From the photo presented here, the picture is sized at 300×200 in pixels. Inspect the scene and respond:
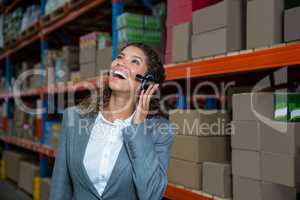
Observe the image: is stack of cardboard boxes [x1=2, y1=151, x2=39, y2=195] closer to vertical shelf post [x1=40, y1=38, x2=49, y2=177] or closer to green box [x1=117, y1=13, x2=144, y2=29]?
vertical shelf post [x1=40, y1=38, x2=49, y2=177]

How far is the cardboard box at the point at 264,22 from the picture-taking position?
149 cm

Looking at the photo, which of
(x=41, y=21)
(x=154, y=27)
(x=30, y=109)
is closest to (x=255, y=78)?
(x=154, y=27)

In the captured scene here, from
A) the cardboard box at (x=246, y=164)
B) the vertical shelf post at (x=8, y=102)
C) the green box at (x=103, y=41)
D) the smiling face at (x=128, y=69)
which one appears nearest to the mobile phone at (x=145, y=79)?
the smiling face at (x=128, y=69)

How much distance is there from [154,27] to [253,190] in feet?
5.21

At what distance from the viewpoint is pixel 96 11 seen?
335 centimetres

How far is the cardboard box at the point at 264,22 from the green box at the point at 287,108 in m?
0.24

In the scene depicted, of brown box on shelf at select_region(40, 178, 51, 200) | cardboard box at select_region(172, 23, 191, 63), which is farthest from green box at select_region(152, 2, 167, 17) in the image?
brown box on shelf at select_region(40, 178, 51, 200)

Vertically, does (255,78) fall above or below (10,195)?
above

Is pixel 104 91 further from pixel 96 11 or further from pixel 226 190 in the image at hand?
pixel 96 11

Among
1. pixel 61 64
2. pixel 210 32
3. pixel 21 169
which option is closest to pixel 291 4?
pixel 210 32

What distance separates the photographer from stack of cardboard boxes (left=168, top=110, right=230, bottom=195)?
72.4 inches

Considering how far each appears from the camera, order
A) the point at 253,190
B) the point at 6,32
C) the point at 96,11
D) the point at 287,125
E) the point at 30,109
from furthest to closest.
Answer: the point at 6,32 < the point at 30,109 < the point at 96,11 < the point at 253,190 < the point at 287,125

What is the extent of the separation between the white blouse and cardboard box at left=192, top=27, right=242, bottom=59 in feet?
1.80

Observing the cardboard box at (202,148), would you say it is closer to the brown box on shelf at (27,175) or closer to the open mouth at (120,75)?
the open mouth at (120,75)
